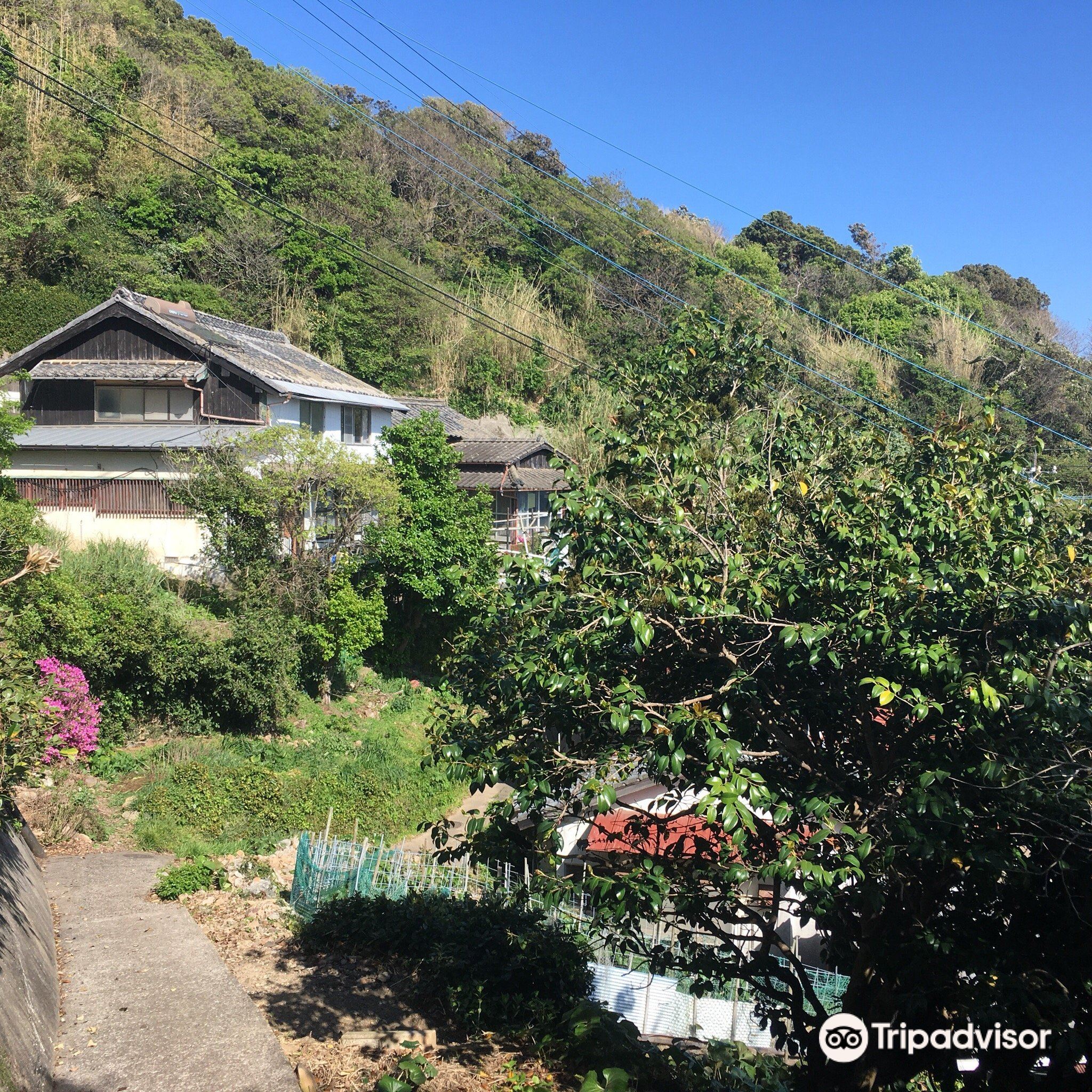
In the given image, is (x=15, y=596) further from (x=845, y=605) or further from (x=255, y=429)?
(x=845, y=605)

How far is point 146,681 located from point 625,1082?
12.9 meters

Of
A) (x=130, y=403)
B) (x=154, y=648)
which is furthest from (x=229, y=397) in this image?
(x=154, y=648)

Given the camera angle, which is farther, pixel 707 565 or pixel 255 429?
pixel 255 429

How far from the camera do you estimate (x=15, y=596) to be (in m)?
12.3

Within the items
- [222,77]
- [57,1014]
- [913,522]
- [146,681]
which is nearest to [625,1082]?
[913,522]

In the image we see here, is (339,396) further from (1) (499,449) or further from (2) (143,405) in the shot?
(1) (499,449)

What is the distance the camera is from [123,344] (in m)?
23.6

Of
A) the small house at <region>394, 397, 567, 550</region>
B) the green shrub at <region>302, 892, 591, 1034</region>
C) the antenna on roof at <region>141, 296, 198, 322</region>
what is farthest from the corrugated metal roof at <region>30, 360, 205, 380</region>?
the green shrub at <region>302, 892, 591, 1034</region>

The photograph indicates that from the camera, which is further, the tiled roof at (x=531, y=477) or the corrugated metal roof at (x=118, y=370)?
the tiled roof at (x=531, y=477)

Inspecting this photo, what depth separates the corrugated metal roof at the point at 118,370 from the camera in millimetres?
22812

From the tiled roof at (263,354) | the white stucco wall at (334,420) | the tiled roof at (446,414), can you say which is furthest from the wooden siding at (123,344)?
the tiled roof at (446,414)

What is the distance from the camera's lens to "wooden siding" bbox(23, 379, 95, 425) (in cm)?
2388

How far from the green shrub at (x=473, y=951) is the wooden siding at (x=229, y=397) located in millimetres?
16412

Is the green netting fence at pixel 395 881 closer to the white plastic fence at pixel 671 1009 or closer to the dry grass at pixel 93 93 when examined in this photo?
the white plastic fence at pixel 671 1009
